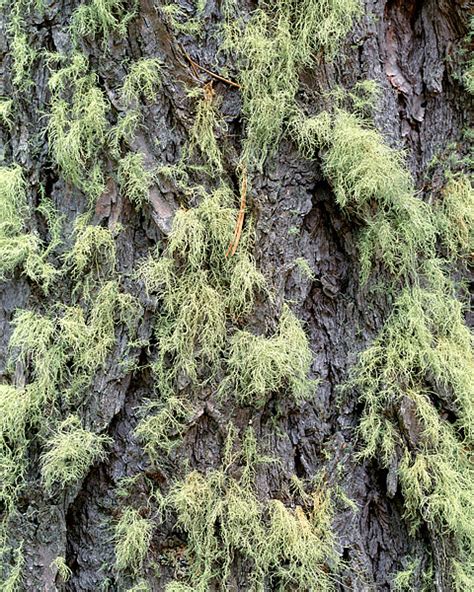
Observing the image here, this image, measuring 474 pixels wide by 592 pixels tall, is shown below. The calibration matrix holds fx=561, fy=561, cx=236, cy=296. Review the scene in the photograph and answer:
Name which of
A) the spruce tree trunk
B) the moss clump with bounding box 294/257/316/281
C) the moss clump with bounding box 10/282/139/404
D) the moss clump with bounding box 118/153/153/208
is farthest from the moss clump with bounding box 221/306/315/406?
the moss clump with bounding box 118/153/153/208

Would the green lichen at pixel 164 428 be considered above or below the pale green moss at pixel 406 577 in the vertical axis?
above

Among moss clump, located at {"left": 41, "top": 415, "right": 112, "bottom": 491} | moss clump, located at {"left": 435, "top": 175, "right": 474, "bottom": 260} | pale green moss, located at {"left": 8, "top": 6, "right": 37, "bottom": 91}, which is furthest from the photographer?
moss clump, located at {"left": 435, "top": 175, "right": 474, "bottom": 260}

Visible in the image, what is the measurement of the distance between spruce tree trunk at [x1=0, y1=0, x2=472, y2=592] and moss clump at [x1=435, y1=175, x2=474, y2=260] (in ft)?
0.89

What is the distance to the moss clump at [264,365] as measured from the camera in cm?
126

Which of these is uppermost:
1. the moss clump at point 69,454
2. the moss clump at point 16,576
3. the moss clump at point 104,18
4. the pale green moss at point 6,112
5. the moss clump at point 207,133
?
the moss clump at point 104,18

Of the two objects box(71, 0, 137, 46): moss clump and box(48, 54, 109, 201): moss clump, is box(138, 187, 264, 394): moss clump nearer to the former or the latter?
box(48, 54, 109, 201): moss clump

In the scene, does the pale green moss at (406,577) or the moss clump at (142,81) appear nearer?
the moss clump at (142,81)

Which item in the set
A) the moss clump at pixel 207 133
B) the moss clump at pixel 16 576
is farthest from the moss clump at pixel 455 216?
the moss clump at pixel 16 576

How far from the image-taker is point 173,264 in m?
1.26

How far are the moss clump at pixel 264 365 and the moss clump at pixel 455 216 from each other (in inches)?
21.5

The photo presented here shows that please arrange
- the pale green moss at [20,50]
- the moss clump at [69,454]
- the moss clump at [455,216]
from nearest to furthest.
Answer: the moss clump at [69,454], the pale green moss at [20,50], the moss clump at [455,216]

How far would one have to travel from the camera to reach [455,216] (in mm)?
1539

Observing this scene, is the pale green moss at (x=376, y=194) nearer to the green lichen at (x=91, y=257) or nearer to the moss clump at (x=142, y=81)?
the moss clump at (x=142, y=81)

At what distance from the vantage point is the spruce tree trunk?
49.3 inches
